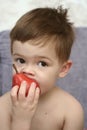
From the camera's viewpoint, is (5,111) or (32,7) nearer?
(5,111)

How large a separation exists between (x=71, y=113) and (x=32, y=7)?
2.96ft

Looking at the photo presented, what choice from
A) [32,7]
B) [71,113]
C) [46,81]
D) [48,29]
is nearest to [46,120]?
[71,113]

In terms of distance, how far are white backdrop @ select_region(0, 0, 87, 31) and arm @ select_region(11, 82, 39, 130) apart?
3.15 ft

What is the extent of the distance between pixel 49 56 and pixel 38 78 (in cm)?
8

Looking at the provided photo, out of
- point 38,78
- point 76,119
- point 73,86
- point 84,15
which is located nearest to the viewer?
point 38,78

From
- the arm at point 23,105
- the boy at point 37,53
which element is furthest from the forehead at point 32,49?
the arm at point 23,105

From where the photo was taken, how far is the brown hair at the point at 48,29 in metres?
1.00

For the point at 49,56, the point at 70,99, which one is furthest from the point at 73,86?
the point at 49,56

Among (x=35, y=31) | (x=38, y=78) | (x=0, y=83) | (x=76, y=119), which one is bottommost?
(x=0, y=83)

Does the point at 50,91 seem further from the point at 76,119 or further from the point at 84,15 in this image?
the point at 84,15

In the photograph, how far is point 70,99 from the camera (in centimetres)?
118

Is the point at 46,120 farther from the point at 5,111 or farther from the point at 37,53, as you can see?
the point at 37,53

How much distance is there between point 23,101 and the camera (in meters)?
0.95

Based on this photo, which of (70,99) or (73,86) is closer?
(70,99)
